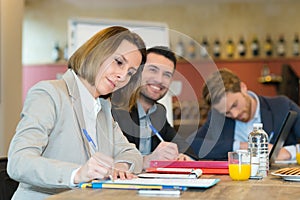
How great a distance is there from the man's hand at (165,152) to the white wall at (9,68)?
7.19 ft

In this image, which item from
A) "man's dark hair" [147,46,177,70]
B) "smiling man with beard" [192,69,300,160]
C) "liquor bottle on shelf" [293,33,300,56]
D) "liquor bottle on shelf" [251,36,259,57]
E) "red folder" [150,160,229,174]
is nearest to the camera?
"red folder" [150,160,229,174]

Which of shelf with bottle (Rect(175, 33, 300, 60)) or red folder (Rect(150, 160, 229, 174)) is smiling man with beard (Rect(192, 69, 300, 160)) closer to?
red folder (Rect(150, 160, 229, 174))

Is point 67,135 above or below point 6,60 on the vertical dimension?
below

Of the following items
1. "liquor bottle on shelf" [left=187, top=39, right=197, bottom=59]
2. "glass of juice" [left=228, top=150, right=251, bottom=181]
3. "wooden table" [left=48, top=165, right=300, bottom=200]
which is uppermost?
"liquor bottle on shelf" [left=187, top=39, right=197, bottom=59]

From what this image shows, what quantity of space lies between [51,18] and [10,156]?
6.02 m

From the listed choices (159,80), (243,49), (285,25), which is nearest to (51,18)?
A: (243,49)

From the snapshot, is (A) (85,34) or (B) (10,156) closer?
(B) (10,156)

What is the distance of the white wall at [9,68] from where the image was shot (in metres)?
3.90

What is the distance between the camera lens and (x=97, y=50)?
1723 mm

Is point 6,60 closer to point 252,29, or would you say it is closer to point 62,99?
point 62,99

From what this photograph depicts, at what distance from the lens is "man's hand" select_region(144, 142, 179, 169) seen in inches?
77.5

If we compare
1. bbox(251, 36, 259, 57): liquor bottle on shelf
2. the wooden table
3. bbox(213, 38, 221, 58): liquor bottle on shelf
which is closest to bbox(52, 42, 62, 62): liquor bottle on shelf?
bbox(213, 38, 221, 58): liquor bottle on shelf

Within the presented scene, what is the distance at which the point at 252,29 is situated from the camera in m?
6.80

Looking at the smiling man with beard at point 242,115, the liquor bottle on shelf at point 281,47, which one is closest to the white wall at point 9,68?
the smiling man with beard at point 242,115
